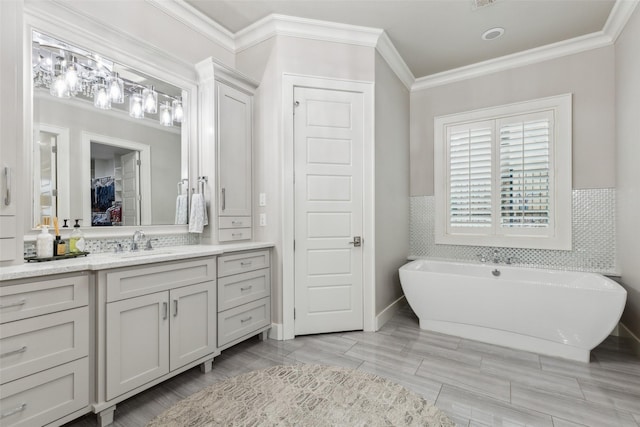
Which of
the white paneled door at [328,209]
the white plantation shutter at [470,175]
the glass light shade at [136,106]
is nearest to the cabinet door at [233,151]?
the white paneled door at [328,209]

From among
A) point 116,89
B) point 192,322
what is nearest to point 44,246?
point 192,322

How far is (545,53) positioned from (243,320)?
4233 mm

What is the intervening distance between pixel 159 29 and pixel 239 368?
2.90 m

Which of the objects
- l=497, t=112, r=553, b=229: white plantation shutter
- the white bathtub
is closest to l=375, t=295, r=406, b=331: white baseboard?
the white bathtub

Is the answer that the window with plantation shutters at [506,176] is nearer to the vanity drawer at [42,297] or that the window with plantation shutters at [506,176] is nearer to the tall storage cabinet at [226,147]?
the tall storage cabinet at [226,147]

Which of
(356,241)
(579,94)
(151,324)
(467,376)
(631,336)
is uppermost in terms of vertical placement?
(579,94)

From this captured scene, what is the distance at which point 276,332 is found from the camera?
2.94 meters

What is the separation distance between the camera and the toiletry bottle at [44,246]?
182 centimetres

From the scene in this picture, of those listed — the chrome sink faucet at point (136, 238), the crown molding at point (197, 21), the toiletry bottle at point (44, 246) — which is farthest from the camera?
the crown molding at point (197, 21)

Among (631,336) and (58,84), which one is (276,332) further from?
(631,336)

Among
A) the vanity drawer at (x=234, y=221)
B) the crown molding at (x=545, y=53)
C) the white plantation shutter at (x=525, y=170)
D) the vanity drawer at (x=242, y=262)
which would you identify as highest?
the crown molding at (x=545, y=53)

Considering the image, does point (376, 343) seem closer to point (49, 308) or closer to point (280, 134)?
point (280, 134)

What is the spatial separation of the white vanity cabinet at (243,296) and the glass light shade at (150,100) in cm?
137

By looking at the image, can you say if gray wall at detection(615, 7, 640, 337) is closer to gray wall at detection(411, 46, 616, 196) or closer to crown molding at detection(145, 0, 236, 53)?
gray wall at detection(411, 46, 616, 196)
